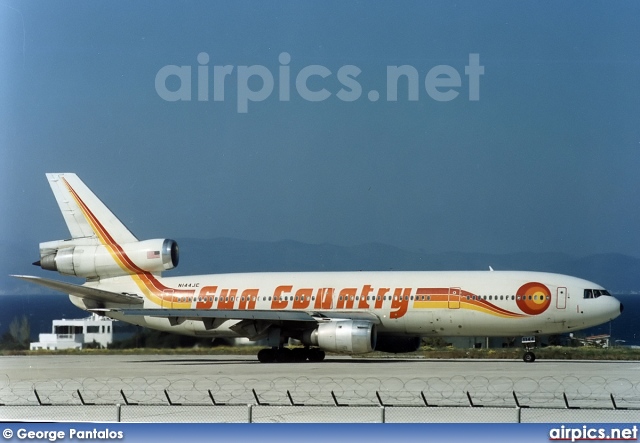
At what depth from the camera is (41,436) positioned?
21297 mm

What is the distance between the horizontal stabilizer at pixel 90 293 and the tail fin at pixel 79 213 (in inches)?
116

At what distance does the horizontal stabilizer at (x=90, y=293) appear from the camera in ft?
145

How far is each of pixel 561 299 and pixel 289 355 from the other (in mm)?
12222

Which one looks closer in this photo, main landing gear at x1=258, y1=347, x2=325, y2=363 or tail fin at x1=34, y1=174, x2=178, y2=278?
main landing gear at x1=258, y1=347, x2=325, y2=363

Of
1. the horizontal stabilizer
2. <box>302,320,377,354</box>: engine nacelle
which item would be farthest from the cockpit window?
the horizontal stabilizer

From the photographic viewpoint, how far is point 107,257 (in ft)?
163

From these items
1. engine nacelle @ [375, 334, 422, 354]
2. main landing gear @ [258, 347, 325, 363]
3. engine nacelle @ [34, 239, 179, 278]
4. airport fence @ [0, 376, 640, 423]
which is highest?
engine nacelle @ [34, 239, 179, 278]

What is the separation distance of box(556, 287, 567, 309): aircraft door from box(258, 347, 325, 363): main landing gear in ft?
35.5

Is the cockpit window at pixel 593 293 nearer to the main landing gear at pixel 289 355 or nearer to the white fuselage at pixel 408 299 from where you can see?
the white fuselage at pixel 408 299

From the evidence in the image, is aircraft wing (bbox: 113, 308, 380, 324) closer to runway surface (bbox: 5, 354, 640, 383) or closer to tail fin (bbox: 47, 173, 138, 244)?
runway surface (bbox: 5, 354, 640, 383)

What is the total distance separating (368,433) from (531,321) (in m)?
24.7

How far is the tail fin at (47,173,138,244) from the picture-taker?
49.7 metres

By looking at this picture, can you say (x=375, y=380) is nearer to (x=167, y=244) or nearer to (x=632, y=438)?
(x=632, y=438)

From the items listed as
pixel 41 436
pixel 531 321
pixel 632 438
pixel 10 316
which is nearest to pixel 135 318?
→ pixel 10 316
